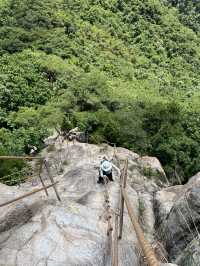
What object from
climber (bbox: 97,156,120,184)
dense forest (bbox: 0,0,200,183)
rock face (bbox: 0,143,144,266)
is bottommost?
dense forest (bbox: 0,0,200,183)

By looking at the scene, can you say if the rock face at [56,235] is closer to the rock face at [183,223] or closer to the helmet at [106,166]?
the rock face at [183,223]

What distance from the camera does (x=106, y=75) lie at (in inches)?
2785

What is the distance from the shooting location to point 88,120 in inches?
1554

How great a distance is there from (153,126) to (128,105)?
8602mm

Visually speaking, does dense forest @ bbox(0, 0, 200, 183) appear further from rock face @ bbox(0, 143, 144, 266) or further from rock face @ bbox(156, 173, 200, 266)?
rock face @ bbox(156, 173, 200, 266)

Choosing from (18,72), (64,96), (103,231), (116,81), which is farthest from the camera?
(116,81)

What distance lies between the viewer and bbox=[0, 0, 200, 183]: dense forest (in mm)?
36375

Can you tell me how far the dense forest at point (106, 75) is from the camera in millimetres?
36375

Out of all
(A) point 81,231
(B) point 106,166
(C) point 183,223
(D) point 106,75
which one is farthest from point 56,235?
(D) point 106,75

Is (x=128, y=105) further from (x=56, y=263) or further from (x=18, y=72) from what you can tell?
(x=56, y=263)

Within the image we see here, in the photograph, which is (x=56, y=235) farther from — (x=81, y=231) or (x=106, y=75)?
(x=106, y=75)

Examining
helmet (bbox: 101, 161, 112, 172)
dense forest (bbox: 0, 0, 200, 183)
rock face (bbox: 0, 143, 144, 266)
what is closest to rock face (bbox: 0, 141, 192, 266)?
rock face (bbox: 0, 143, 144, 266)

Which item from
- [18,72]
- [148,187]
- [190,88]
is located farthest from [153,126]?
[190,88]

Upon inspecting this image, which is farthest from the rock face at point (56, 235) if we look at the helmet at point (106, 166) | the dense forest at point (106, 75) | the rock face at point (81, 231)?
the dense forest at point (106, 75)
